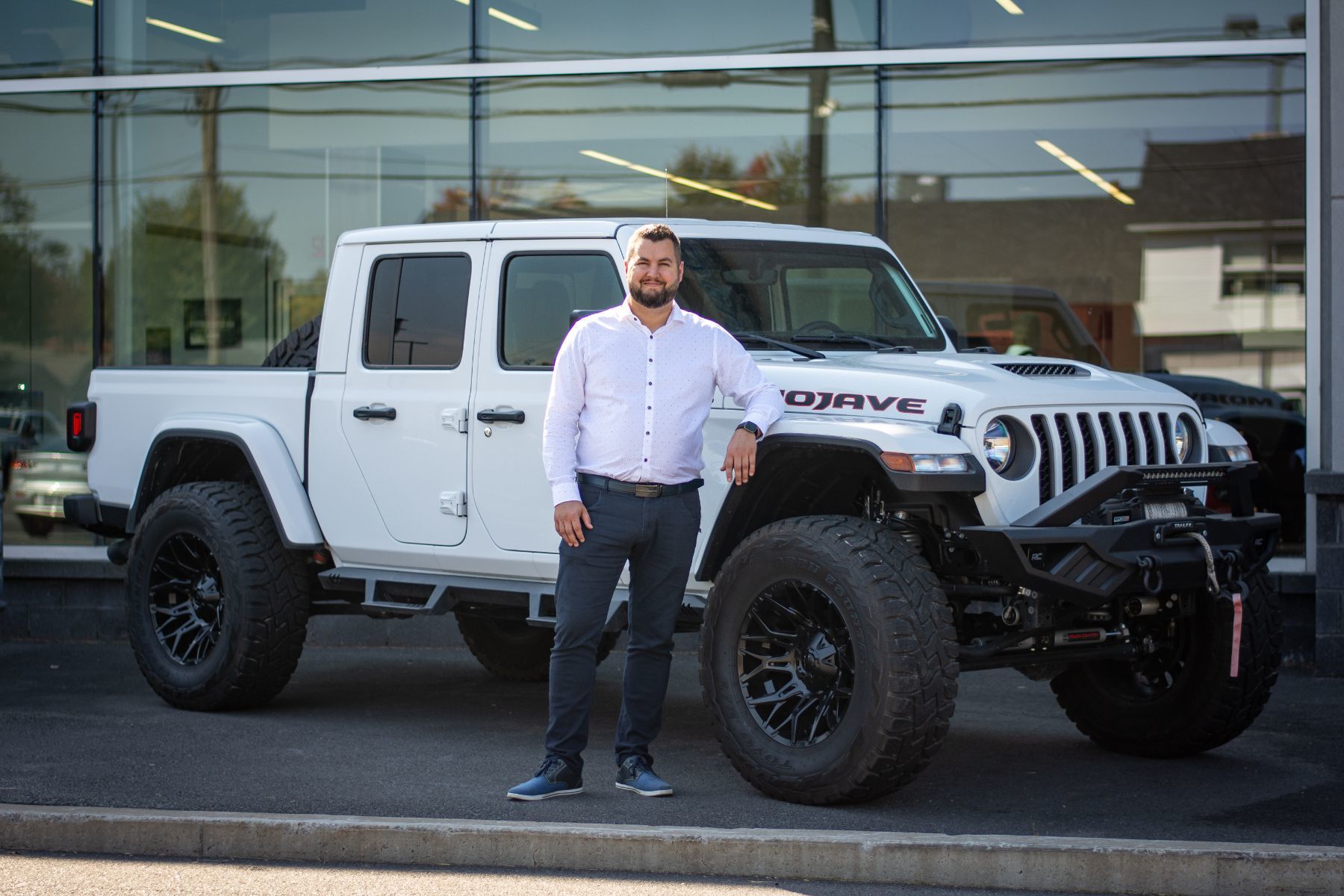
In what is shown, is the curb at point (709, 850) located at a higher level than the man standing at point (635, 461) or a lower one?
lower

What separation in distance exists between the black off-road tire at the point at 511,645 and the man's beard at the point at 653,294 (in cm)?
343

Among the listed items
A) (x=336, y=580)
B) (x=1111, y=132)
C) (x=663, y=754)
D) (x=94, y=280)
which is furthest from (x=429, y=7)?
(x=663, y=754)

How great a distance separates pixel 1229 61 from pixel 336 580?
254 inches

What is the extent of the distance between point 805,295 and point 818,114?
4540 mm

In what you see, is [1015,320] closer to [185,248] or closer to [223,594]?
[223,594]

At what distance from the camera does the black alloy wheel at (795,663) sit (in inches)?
227

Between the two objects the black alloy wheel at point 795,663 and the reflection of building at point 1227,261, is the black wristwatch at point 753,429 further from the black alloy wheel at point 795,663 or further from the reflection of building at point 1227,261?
the reflection of building at point 1227,261

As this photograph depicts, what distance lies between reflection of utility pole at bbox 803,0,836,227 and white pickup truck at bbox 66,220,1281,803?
3.77 metres

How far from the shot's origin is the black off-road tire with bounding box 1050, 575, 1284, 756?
6488 mm

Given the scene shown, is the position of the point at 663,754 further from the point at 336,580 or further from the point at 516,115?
the point at 516,115

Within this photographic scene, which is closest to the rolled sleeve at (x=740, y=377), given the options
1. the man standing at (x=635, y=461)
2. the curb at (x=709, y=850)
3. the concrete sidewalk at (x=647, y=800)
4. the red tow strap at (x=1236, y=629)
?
the man standing at (x=635, y=461)

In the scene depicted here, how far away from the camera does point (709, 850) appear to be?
16.9 ft

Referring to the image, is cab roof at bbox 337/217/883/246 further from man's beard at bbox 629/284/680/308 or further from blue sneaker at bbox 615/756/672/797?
blue sneaker at bbox 615/756/672/797

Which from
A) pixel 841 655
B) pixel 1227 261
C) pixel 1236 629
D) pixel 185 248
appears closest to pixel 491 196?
pixel 185 248
